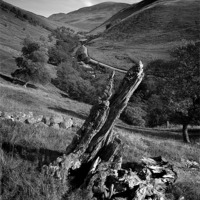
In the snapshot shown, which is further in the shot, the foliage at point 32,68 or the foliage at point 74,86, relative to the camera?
the foliage at point 74,86

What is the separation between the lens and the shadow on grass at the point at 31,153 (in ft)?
25.7

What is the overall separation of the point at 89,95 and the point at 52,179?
201 feet

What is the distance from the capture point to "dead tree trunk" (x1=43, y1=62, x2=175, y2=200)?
289 inches

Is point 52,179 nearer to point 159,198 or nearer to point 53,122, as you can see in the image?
point 159,198

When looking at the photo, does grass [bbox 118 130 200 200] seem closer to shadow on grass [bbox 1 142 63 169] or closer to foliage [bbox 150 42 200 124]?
shadow on grass [bbox 1 142 63 169]

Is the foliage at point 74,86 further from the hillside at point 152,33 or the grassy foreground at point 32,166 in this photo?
the grassy foreground at point 32,166

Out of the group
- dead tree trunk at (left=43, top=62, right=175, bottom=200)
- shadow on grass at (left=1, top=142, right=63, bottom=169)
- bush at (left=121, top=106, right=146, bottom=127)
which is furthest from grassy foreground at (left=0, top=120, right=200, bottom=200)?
bush at (left=121, top=106, right=146, bottom=127)

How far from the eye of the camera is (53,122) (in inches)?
641

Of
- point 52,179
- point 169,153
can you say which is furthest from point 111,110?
point 169,153

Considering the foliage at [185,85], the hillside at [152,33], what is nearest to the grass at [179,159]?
the foliage at [185,85]

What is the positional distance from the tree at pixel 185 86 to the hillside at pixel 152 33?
270 ft

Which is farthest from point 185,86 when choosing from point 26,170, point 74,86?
point 74,86

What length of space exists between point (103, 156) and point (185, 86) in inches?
687

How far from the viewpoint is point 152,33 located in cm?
15550
